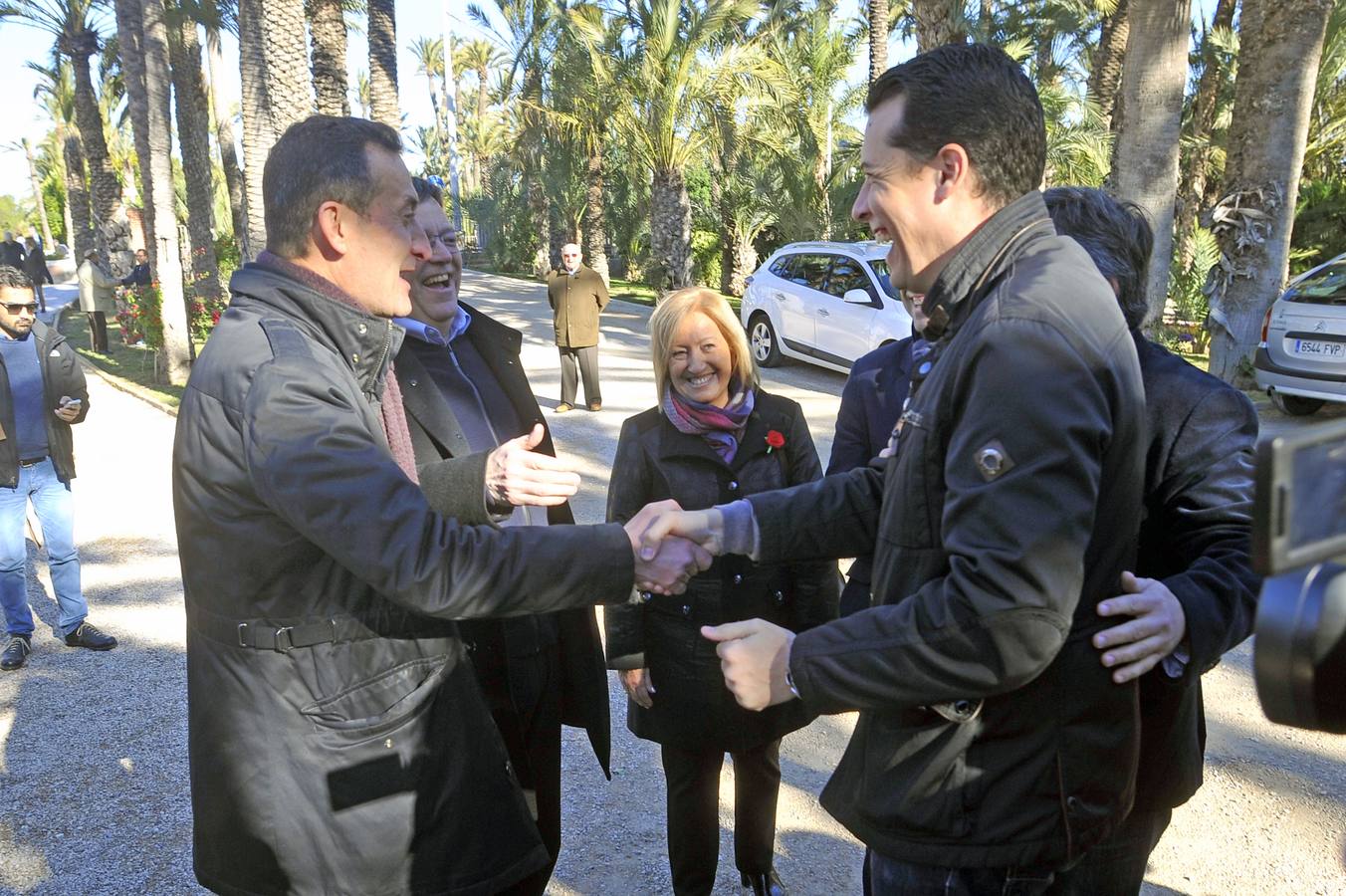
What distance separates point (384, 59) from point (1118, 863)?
14942 millimetres

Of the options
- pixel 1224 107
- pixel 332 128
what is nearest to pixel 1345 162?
pixel 1224 107

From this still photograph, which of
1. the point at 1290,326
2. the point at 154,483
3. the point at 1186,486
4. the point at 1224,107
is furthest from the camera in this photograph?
the point at 1224,107

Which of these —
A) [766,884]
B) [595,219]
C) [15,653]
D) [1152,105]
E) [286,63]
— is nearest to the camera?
[766,884]

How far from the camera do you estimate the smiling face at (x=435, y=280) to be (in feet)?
9.75

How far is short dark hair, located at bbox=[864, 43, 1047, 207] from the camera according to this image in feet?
5.19

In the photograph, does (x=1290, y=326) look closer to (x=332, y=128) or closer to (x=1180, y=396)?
(x=1180, y=396)

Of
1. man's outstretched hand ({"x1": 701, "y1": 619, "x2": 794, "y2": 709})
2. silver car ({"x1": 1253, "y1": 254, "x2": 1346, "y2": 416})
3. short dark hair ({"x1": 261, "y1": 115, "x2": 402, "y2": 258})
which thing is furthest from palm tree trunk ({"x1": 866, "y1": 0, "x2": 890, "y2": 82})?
man's outstretched hand ({"x1": 701, "y1": 619, "x2": 794, "y2": 709})

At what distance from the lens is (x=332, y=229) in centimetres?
200

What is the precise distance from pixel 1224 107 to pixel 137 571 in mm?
26198

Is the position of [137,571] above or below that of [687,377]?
below

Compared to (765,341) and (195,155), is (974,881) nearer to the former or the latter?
(765,341)


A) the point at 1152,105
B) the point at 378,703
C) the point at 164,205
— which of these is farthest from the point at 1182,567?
the point at 164,205

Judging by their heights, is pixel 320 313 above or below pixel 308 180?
→ below

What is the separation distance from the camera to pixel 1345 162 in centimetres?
2103
